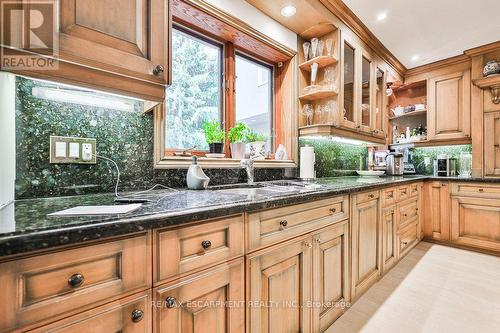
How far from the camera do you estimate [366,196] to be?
72.6 inches

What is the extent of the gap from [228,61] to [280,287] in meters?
1.72

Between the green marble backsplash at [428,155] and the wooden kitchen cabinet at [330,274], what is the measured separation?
297 cm

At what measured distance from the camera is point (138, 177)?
4.40 feet

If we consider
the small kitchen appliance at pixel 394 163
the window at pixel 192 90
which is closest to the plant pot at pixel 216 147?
the window at pixel 192 90

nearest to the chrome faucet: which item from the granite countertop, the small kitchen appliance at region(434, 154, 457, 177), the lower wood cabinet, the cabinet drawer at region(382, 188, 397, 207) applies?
the granite countertop

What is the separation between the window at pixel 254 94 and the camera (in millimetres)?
2131

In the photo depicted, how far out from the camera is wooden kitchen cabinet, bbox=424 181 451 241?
305cm

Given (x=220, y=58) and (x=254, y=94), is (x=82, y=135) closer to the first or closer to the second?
(x=220, y=58)

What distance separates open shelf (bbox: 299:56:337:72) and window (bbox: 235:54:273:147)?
1.07 ft

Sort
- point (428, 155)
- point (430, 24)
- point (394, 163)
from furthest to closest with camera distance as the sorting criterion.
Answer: point (428, 155) < point (394, 163) < point (430, 24)

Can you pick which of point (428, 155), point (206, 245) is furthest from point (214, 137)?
point (428, 155)

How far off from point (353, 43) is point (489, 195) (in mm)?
2334

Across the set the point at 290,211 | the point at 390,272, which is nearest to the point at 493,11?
the point at 390,272

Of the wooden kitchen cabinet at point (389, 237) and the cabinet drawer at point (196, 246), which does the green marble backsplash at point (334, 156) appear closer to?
the wooden kitchen cabinet at point (389, 237)
